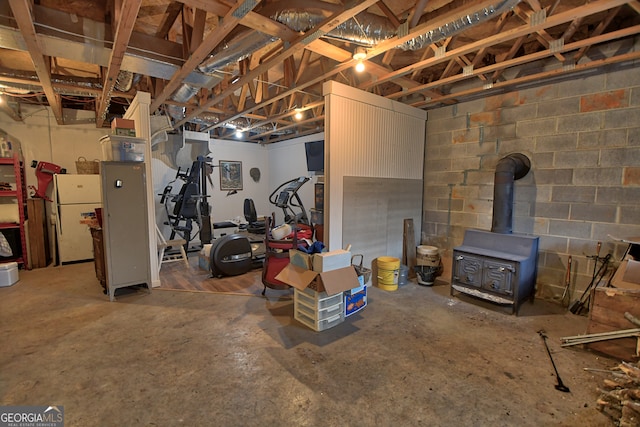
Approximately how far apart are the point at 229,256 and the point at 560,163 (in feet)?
14.6

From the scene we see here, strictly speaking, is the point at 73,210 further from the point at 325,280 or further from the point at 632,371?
the point at 632,371

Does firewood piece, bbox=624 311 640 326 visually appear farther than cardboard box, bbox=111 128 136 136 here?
No

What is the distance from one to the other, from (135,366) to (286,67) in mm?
3540

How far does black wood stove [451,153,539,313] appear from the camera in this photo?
329 centimetres

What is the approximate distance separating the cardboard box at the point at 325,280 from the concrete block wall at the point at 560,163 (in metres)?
2.42

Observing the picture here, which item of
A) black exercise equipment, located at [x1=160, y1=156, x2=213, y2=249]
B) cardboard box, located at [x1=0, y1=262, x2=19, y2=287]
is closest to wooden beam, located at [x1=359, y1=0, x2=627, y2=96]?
black exercise equipment, located at [x1=160, y1=156, x2=213, y2=249]

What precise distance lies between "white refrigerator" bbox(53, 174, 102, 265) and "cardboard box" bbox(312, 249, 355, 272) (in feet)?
13.9

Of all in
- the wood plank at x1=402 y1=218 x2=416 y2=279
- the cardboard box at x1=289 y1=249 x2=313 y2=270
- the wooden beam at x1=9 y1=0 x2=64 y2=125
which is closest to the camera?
the wooden beam at x1=9 y1=0 x2=64 y2=125

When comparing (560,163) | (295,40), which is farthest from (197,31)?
(560,163)

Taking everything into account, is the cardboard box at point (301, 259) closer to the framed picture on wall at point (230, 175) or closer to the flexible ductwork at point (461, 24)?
the flexible ductwork at point (461, 24)

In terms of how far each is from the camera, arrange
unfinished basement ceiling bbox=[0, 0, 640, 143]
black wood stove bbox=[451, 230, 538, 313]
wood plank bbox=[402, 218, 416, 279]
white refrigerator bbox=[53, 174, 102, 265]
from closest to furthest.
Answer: unfinished basement ceiling bbox=[0, 0, 640, 143] < black wood stove bbox=[451, 230, 538, 313] < wood plank bbox=[402, 218, 416, 279] < white refrigerator bbox=[53, 174, 102, 265]

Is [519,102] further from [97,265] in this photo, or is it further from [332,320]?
[97,265]

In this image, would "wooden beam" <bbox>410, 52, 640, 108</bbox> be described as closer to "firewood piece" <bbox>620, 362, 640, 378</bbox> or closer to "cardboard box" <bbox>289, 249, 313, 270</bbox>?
"firewood piece" <bbox>620, 362, 640, 378</bbox>

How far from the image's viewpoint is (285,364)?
92.4 inches
